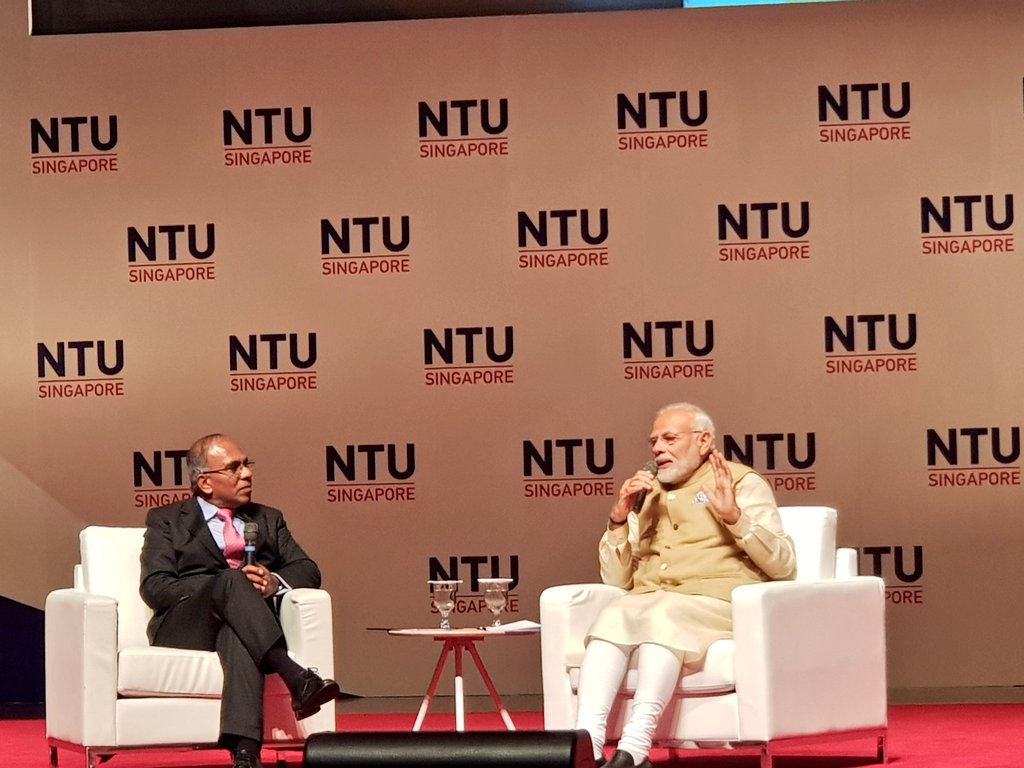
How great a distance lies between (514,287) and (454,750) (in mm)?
4061

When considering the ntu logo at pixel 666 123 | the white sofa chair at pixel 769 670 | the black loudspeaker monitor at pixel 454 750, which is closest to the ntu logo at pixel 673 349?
the ntu logo at pixel 666 123

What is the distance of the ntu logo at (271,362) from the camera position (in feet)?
24.0

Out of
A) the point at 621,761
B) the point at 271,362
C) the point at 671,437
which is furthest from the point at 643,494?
the point at 271,362

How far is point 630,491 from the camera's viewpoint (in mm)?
4781

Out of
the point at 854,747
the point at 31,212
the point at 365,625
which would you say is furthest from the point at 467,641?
the point at 31,212

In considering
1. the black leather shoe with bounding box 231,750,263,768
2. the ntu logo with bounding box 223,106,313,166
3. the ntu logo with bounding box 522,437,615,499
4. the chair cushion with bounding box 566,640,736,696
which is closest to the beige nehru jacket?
the chair cushion with bounding box 566,640,736,696

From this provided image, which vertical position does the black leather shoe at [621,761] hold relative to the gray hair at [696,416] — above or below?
below

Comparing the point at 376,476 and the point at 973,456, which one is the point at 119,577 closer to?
the point at 376,476

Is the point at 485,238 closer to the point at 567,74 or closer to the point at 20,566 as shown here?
the point at 567,74

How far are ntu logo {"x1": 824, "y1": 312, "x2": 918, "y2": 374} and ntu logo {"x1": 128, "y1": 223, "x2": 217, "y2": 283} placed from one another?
2.82 m

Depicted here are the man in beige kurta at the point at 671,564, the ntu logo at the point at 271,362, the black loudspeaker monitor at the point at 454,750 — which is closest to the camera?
the black loudspeaker monitor at the point at 454,750

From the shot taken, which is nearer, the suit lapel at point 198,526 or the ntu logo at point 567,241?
the suit lapel at point 198,526

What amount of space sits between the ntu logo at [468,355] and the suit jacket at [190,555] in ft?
6.35

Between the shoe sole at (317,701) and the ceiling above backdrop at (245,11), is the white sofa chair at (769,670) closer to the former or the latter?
the shoe sole at (317,701)
